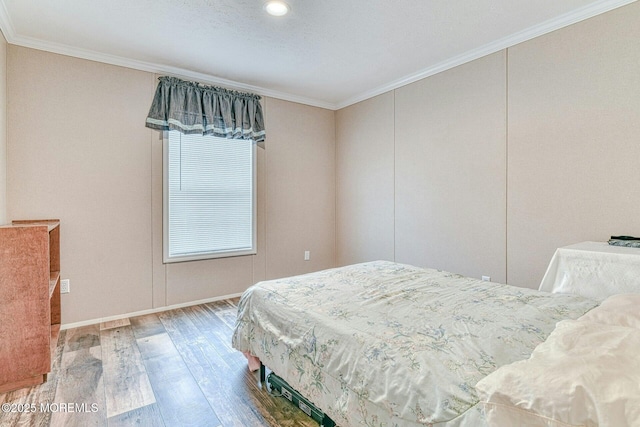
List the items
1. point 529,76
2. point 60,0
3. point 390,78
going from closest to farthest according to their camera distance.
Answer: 1. point 60,0
2. point 529,76
3. point 390,78

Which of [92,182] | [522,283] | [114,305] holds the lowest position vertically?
[114,305]

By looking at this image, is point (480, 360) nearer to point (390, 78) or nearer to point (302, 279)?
point (302, 279)

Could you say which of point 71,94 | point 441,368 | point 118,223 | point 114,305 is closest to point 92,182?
point 118,223

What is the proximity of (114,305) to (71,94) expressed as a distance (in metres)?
2.01

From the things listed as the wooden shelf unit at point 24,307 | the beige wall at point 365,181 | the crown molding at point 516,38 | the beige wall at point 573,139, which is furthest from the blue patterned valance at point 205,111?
the beige wall at point 573,139

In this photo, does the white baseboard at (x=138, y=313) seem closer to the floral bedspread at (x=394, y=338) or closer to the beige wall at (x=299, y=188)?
the beige wall at (x=299, y=188)

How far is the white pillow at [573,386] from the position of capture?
68 cm

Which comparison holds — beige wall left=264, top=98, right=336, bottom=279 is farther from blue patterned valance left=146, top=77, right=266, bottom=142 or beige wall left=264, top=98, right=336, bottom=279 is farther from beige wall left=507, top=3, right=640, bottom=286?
beige wall left=507, top=3, right=640, bottom=286

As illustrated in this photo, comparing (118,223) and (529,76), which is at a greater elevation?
(529,76)

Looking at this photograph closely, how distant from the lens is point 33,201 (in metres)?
2.84

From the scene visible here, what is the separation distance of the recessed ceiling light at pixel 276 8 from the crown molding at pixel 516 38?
1.76m

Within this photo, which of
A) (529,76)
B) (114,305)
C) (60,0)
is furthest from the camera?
(114,305)

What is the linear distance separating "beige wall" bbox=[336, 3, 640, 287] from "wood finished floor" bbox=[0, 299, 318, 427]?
7.40ft

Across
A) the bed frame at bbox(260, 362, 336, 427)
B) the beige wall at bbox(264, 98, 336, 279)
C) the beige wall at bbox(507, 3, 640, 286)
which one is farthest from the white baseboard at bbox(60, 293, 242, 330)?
the beige wall at bbox(507, 3, 640, 286)
